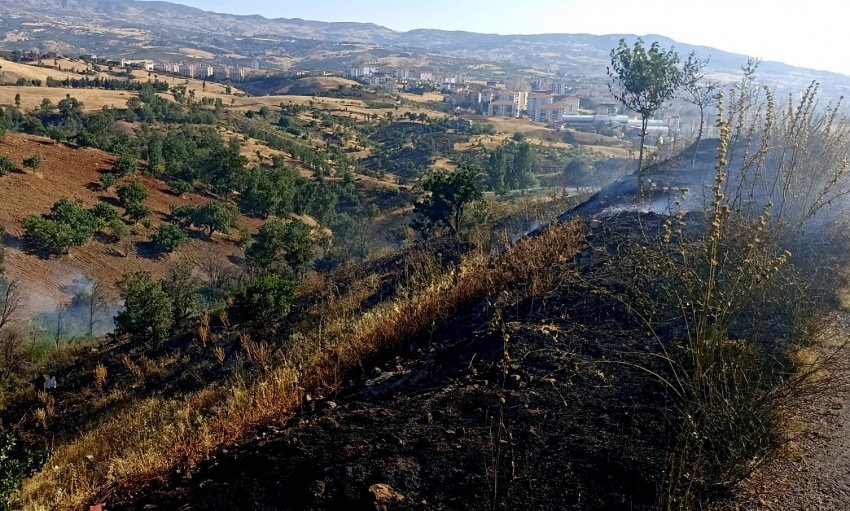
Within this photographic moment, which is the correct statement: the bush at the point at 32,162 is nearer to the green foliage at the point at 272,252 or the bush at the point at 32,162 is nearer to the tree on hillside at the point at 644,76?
the green foliage at the point at 272,252

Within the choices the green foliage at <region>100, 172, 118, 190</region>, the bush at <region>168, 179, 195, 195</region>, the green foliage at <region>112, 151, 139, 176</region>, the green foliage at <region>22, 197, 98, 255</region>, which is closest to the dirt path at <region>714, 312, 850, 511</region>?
the green foliage at <region>22, 197, 98, 255</region>

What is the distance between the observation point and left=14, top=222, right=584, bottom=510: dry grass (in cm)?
373

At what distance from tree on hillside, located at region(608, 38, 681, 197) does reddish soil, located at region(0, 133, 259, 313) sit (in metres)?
17.5

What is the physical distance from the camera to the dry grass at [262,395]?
3.73m

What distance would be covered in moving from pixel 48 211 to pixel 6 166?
114 inches

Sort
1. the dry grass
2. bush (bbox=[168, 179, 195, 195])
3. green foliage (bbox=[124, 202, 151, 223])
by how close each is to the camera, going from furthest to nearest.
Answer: bush (bbox=[168, 179, 195, 195])
green foliage (bbox=[124, 202, 151, 223])
the dry grass

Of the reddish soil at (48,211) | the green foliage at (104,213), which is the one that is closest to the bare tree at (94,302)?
the reddish soil at (48,211)

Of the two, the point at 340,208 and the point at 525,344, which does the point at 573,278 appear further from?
the point at 340,208

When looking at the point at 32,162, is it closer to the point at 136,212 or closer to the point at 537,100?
the point at 136,212

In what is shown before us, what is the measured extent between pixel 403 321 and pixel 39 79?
78.3m

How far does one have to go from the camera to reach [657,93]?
39.1ft

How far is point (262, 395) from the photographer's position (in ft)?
13.8

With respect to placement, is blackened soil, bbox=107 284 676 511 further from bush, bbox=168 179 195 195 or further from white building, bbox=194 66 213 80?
white building, bbox=194 66 213 80

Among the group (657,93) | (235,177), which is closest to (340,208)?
(235,177)
